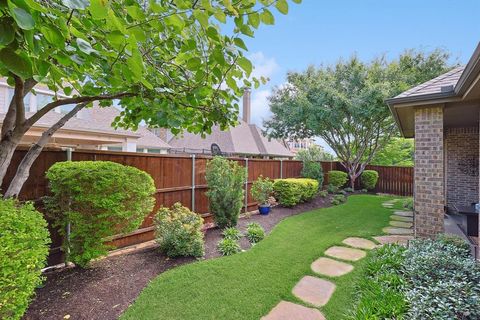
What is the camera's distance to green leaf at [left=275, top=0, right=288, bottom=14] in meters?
1.44

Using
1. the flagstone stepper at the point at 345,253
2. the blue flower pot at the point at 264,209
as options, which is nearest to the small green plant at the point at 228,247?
the flagstone stepper at the point at 345,253

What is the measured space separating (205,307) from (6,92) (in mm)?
10738

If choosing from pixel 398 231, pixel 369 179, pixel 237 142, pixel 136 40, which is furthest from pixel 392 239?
pixel 237 142

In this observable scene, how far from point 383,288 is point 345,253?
5.65ft

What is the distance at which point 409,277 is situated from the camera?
349 cm

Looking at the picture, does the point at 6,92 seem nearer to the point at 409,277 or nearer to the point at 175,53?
the point at 175,53

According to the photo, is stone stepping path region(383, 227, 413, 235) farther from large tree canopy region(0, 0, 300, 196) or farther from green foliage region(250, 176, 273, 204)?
large tree canopy region(0, 0, 300, 196)

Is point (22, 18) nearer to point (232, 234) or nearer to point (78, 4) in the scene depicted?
point (78, 4)

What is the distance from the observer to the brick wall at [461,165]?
7.88 meters

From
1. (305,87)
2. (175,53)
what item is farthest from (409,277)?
(305,87)

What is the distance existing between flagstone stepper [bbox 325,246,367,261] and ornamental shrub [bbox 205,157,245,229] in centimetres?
234

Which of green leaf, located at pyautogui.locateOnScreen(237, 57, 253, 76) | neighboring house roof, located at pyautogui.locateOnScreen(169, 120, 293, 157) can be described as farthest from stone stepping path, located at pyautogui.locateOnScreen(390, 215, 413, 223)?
neighboring house roof, located at pyautogui.locateOnScreen(169, 120, 293, 157)

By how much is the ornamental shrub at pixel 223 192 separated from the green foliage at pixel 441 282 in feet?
11.9

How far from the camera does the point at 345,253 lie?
497cm
